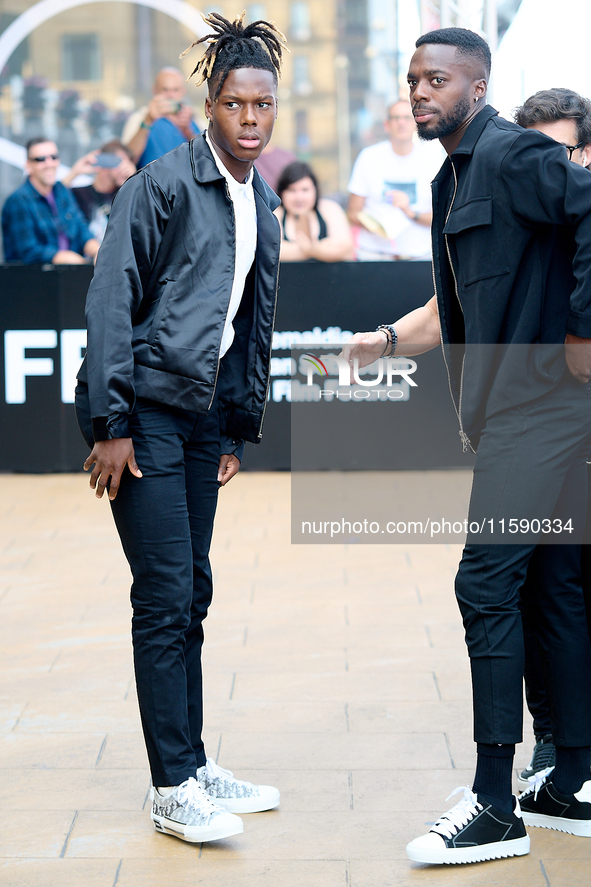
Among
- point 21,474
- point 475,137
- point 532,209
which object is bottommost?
point 21,474

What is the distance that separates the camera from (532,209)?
2.68m

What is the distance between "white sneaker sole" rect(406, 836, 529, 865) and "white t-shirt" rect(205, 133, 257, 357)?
1.35 metres

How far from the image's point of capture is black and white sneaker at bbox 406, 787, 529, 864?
2668mm

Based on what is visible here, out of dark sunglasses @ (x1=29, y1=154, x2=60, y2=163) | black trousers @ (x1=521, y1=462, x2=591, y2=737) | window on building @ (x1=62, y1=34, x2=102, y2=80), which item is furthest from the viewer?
window on building @ (x1=62, y1=34, x2=102, y2=80)

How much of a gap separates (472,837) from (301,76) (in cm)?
952

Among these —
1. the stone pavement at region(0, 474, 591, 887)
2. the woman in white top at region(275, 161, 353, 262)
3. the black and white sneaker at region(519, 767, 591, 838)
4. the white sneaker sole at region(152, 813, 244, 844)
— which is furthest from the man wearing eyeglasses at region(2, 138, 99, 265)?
the black and white sneaker at region(519, 767, 591, 838)

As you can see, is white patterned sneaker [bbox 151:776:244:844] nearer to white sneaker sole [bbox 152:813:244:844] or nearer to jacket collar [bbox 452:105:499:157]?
white sneaker sole [bbox 152:813:244:844]

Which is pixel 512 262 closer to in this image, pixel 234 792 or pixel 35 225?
pixel 234 792

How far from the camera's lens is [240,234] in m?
2.92

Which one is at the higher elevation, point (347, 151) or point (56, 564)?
point (347, 151)

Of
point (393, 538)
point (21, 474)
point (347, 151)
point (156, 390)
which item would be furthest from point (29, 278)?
point (156, 390)

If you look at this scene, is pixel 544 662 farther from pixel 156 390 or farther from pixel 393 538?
pixel 393 538

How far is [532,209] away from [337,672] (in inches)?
77.5

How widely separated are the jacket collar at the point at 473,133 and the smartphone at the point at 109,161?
6.18 meters
